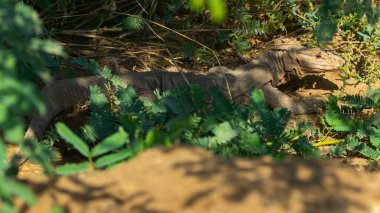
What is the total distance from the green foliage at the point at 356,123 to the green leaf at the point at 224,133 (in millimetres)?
1891

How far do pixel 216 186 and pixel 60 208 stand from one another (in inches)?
26.3

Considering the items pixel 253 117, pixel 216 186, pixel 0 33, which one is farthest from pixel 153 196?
pixel 253 117

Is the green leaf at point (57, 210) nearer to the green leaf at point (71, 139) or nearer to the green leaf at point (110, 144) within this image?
the green leaf at point (110, 144)

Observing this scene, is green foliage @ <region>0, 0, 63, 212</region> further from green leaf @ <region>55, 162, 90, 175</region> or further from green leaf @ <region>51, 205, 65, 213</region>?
green leaf @ <region>55, 162, 90, 175</region>

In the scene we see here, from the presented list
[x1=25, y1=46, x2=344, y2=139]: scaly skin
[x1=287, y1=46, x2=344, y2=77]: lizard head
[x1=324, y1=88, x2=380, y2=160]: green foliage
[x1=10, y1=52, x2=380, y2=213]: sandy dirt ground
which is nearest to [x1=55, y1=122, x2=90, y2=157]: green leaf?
[x1=10, y1=52, x2=380, y2=213]: sandy dirt ground

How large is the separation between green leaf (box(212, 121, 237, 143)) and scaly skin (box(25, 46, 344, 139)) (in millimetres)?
1907

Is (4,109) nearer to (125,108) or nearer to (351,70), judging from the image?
(125,108)

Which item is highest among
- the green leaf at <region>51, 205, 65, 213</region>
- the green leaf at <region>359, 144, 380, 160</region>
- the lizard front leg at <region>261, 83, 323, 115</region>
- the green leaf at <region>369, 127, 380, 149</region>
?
the green leaf at <region>51, 205, 65, 213</region>

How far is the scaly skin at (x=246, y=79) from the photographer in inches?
233

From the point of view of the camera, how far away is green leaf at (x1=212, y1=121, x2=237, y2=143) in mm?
4027

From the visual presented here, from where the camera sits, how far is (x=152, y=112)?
4.75 metres

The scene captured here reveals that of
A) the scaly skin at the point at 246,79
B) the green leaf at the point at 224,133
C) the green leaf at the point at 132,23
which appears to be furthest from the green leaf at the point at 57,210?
the green leaf at the point at 132,23

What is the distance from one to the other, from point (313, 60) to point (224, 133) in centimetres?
369

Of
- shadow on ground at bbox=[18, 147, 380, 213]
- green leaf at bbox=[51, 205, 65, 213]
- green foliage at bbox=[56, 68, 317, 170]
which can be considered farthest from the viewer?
green foliage at bbox=[56, 68, 317, 170]
